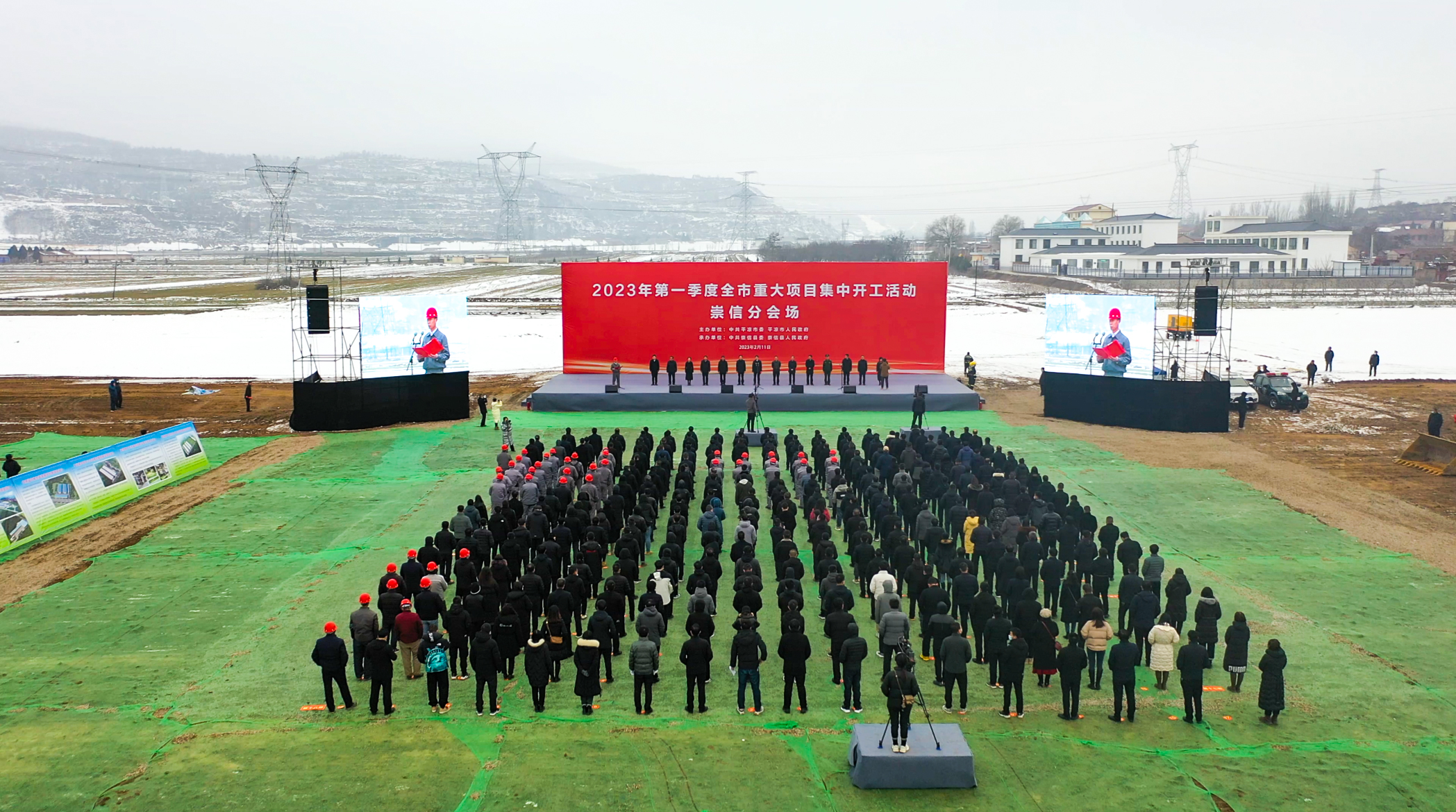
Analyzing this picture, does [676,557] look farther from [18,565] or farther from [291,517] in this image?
[18,565]

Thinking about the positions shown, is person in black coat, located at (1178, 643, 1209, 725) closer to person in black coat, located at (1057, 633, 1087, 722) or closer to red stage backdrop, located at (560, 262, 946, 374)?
→ person in black coat, located at (1057, 633, 1087, 722)

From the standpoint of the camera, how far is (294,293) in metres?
70.3

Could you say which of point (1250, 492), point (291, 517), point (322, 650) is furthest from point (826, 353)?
point (322, 650)

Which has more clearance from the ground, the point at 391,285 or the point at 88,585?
the point at 391,285

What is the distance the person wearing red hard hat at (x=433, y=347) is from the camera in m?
29.0

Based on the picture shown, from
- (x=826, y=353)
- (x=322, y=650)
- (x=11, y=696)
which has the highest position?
(x=826, y=353)

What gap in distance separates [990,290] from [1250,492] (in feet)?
193

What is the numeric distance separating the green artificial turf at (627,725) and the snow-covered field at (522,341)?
1734 centimetres

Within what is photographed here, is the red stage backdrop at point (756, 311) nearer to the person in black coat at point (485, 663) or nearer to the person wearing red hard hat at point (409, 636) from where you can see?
the person wearing red hard hat at point (409, 636)

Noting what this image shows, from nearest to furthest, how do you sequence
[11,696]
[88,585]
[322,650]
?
[322,650]
[11,696]
[88,585]

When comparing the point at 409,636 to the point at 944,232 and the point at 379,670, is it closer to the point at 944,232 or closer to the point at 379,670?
the point at 379,670

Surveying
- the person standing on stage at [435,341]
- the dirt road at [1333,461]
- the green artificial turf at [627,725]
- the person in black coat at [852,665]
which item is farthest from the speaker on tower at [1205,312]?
the person standing on stage at [435,341]

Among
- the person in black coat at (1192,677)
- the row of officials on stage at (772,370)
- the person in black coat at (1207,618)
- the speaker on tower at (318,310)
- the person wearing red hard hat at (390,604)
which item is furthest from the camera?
the row of officials on stage at (772,370)

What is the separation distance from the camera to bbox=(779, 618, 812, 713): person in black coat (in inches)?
397
